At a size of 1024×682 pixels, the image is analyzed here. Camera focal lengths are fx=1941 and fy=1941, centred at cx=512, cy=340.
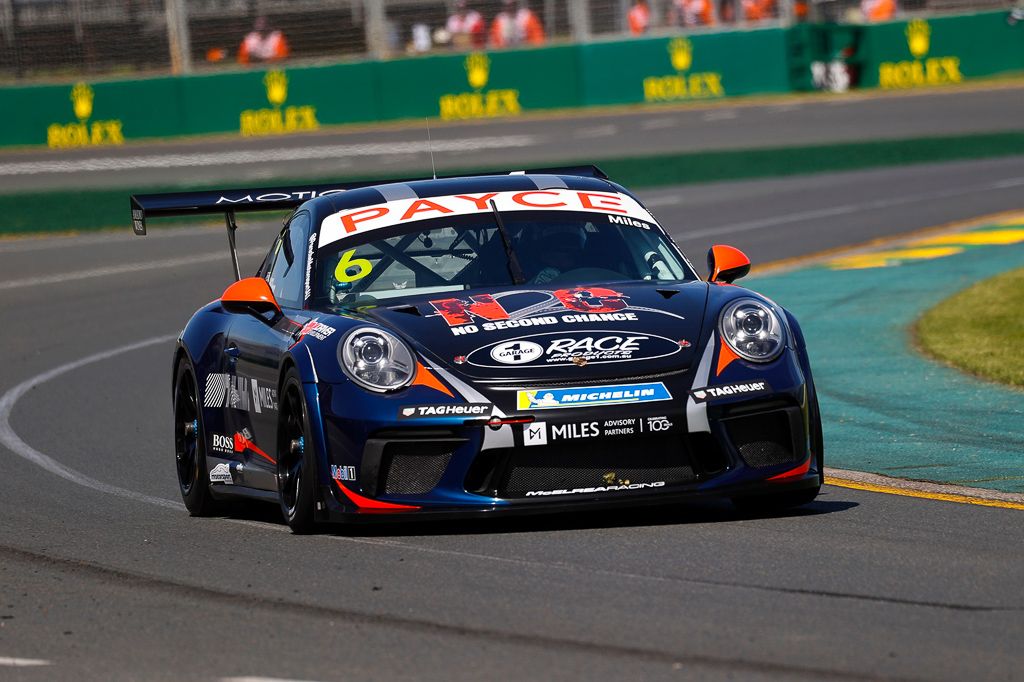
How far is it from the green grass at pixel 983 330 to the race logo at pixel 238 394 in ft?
14.7

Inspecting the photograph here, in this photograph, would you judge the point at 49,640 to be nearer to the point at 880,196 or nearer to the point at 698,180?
the point at 880,196

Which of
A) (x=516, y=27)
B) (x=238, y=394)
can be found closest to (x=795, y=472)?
(x=238, y=394)

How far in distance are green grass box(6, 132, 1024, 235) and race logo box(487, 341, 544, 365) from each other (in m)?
18.3

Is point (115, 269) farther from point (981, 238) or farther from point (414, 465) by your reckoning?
point (414, 465)

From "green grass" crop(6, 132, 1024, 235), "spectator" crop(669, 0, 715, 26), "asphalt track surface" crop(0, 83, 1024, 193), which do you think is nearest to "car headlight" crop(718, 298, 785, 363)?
"green grass" crop(6, 132, 1024, 235)

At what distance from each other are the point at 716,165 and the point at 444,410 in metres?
19.9

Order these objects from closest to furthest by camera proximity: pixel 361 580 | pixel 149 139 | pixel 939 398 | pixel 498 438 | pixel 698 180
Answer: pixel 361 580
pixel 498 438
pixel 939 398
pixel 698 180
pixel 149 139

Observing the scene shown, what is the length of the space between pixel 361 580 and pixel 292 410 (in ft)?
3.93

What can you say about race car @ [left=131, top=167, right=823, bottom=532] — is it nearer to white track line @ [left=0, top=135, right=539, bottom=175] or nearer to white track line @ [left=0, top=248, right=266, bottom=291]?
white track line @ [left=0, top=248, right=266, bottom=291]

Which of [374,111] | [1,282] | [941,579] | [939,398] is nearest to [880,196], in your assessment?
[1,282]

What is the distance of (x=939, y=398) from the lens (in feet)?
33.0

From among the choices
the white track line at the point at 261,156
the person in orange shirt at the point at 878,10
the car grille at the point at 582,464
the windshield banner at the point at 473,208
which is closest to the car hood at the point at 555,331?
the car grille at the point at 582,464

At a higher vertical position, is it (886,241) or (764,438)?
(764,438)

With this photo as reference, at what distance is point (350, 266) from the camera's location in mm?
7637
